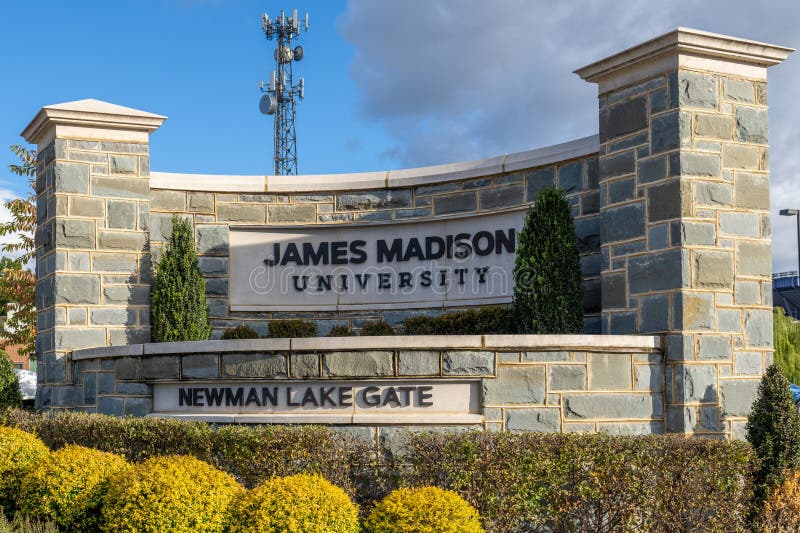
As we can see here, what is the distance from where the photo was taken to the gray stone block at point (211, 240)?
51.3 ft

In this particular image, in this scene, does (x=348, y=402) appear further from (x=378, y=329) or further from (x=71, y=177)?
(x=71, y=177)

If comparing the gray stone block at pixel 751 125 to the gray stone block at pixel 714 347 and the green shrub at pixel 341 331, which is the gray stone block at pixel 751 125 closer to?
the gray stone block at pixel 714 347

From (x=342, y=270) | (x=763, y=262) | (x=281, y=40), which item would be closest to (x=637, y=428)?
(x=763, y=262)

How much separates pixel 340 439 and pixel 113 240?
696cm

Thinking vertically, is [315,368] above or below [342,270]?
below

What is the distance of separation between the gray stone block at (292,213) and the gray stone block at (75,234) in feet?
9.54

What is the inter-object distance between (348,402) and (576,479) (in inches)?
111

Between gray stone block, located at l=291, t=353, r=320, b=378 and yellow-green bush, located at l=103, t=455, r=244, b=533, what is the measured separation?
A: 2.46m

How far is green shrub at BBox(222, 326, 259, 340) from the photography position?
14.7 m

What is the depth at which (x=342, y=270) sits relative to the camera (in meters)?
15.6

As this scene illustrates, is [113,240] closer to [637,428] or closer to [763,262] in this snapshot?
[637,428]

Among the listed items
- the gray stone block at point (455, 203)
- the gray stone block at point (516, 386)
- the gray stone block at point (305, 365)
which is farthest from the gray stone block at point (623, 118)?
the gray stone block at point (305, 365)

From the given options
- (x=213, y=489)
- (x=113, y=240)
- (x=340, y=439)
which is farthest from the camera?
(x=113, y=240)

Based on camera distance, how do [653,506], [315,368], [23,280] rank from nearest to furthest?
[653,506] < [315,368] < [23,280]
